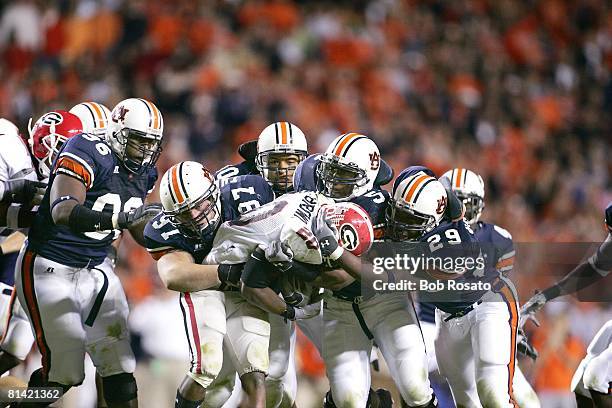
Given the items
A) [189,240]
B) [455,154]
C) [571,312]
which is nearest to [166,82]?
[455,154]

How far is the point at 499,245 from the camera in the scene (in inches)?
221

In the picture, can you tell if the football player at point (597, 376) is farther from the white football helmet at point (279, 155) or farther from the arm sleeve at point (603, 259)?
the white football helmet at point (279, 155)

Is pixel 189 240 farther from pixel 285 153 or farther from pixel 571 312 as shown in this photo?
pixel 571 312

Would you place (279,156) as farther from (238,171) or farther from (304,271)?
(304,271)

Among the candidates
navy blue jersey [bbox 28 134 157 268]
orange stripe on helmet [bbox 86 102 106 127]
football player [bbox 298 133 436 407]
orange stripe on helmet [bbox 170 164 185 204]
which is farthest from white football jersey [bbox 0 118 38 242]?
football player [bbox 298 133 436 407]

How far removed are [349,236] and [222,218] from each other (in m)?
0.63

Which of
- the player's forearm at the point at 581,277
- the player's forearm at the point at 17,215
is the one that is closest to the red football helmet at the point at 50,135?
the player's forearm at the point at 17,215

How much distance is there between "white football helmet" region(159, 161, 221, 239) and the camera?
15.3 feet

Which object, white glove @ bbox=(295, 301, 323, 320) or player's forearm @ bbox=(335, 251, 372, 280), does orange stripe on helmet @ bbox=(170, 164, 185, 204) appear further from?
white glove @ bbox=(295, 301, 323, 320)

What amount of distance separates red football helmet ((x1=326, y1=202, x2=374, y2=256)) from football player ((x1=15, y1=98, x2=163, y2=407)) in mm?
976

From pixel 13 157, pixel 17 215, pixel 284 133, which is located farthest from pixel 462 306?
pixel 13 157

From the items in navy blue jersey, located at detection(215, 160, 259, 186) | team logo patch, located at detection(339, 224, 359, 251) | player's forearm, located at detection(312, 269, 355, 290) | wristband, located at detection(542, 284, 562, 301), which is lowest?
wristband, located at detection(542, 284, 562, 301)

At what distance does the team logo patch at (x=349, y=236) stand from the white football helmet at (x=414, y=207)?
0.32 meters

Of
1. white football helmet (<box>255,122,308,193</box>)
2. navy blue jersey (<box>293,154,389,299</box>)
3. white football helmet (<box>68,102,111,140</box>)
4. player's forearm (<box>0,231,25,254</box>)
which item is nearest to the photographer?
navy blue jersey (<box>293,154,389,299</box>)
